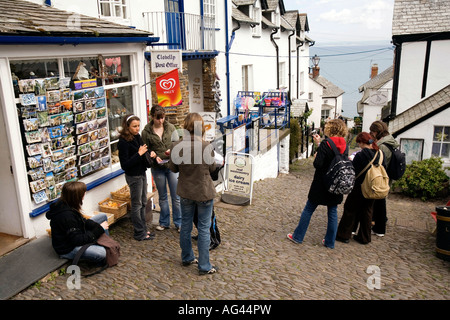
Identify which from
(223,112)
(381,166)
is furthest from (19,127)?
(223,112)

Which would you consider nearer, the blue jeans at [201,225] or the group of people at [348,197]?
the blue jeans at [201,225]

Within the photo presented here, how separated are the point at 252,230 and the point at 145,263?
7.16 ft

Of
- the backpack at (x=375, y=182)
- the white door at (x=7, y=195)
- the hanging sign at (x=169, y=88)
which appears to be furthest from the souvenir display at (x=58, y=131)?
the backpack at (x=375, y=182)

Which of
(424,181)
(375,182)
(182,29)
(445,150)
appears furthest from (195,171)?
(445,150)

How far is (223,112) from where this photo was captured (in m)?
14.7

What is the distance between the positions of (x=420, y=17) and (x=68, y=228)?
14672 millimetres

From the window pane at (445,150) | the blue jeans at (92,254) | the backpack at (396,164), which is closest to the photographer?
the blue jeans at (92,254)

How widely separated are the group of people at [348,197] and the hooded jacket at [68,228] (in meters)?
3.06

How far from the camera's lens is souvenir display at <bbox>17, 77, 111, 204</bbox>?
4762 mm

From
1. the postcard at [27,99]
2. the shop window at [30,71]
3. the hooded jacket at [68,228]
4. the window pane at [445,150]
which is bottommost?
the window pane at [445,150]

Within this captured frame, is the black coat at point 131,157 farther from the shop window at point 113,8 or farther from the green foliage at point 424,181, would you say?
the green foliage at point 424,181

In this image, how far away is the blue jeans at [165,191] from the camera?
5707mm

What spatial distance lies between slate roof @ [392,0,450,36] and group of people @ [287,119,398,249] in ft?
30.8

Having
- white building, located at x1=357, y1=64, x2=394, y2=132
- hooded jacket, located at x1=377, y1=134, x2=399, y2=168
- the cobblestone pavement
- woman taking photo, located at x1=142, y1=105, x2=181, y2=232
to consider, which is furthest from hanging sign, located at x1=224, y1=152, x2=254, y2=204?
white building, located at x1=357, y1=64, x2=394, y2=132
